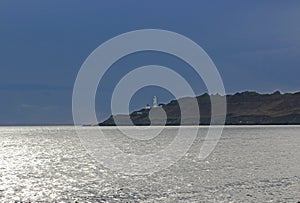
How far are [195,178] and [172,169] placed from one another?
1848 centimetres

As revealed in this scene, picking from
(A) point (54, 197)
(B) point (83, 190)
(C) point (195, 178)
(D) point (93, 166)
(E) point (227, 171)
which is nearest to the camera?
(A) point (54, 197)

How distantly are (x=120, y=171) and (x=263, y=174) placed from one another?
31.5 metres

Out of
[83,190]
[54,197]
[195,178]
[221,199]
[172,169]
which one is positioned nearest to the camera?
[221,199]

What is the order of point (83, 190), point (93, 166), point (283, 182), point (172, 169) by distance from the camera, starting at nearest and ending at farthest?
point (83, 190) < point (283, 182) < point (172, 169) < point (93, 166)

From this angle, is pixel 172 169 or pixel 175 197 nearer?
pixel 175 197

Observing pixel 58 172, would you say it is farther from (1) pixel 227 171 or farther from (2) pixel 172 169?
(1) pixel 227 171

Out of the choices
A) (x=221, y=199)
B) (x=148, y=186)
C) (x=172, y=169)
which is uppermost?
(x=172, y=169)

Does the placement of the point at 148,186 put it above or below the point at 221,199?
above

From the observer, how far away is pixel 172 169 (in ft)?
336

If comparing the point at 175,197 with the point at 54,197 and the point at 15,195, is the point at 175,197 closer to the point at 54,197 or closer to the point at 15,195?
the point at 54,197

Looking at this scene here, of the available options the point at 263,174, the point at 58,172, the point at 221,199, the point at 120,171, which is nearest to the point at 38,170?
the point at 58,172

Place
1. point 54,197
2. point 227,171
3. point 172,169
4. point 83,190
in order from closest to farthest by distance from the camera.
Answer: point 54,197, point 83,190, point 227,171, point 172,169

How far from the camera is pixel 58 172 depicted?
102938 mm

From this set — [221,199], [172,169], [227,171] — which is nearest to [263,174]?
[227,171]
